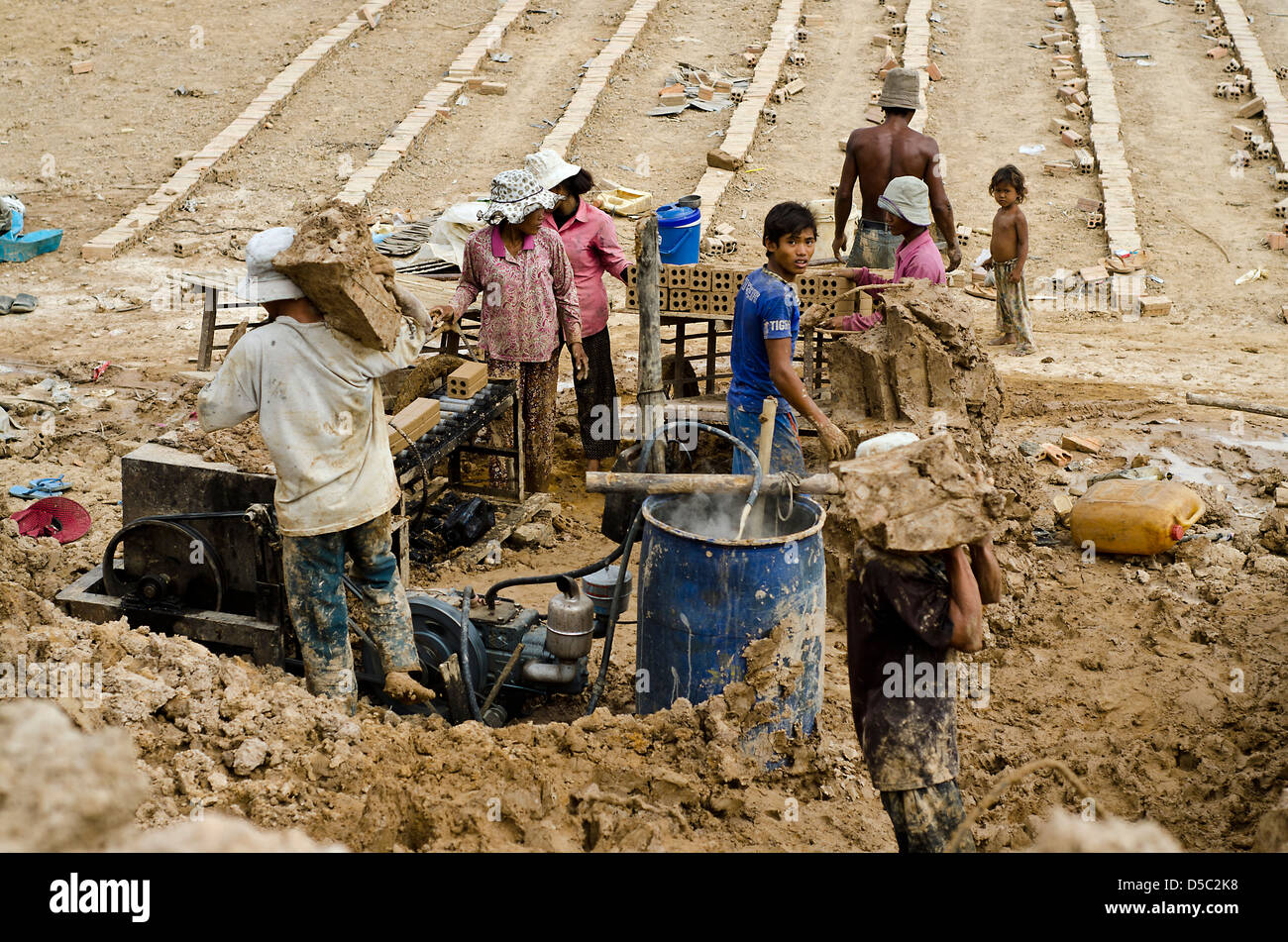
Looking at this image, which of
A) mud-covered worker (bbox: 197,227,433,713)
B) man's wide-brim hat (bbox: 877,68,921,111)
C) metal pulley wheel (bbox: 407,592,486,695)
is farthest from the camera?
man's wide-brim hat (bbox: 877,68,921,111)

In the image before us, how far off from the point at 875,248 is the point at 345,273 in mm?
4512

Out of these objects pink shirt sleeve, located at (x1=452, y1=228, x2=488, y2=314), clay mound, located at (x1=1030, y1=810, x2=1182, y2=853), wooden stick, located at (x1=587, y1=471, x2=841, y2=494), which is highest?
clay mound, located at (x1=1030, y1=810, x2=1182, y2=853)

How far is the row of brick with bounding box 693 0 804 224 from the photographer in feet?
41.2

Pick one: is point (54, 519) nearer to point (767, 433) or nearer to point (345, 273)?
point (345, 273)

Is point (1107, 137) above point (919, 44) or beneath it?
beneath

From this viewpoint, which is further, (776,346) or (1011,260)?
(1011,260)

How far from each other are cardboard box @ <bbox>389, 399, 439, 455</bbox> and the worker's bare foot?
139cm

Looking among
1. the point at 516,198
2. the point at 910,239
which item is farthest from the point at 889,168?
the point at 516,198

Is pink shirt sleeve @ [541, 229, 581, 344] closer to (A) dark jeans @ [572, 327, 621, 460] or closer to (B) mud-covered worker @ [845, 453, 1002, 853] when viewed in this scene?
(A) dark jeans @ [572, 327, 621, 460]

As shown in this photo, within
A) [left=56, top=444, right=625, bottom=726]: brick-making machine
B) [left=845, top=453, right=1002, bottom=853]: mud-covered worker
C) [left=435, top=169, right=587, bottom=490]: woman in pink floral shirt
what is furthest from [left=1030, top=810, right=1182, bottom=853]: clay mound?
[left=435, top=169, right=587, bottom=490]: woman in pink floral shirt

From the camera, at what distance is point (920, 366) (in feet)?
20.5

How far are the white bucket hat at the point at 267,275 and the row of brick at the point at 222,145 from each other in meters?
8.17
